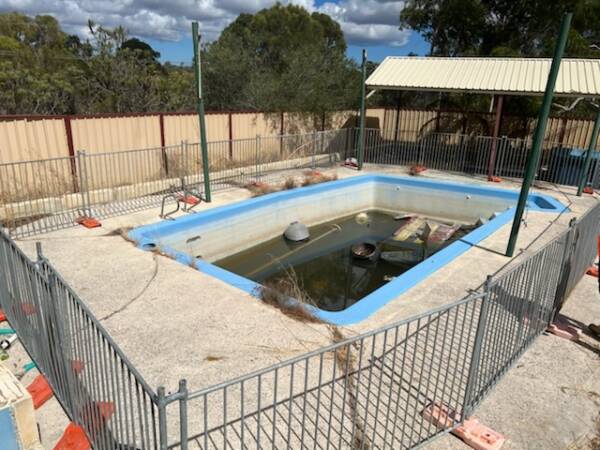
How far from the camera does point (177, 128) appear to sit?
1330cm

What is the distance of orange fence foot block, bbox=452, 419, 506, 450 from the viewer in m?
3.58

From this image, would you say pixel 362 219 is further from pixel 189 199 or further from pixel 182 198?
pixel 182 198

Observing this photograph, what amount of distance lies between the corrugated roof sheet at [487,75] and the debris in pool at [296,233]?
22.6 ft

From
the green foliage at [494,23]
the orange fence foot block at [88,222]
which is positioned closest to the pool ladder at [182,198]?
the orange fence foot block at [88,222]

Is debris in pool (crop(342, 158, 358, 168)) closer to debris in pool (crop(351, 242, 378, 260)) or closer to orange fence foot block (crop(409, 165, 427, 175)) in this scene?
orange fence foot block (crop(409, 165, 427, 175))

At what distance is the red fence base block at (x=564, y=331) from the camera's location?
17.4 ft

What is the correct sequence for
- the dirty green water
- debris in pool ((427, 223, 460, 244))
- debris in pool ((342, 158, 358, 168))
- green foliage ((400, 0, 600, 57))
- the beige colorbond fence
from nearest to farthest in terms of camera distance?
the dirty green water < the beige colorbond fence < debris in pool ((427, 223, 460, 244)) < debris in pool ((342, 158, 358, 168)) < green foliage ((400, 0, 600, 57))

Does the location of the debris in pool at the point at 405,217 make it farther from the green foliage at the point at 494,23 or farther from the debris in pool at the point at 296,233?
the green foliage at the point at 494,23

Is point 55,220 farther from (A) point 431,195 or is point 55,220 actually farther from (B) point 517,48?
(B) point 517,48

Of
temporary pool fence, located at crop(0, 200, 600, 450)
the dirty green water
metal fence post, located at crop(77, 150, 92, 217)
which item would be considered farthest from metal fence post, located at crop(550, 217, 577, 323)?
metal fence post, located at crop(77, 150, 92, 217)

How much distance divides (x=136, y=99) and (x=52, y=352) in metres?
16.6

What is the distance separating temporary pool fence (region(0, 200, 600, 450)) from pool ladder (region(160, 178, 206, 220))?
16.1 feet

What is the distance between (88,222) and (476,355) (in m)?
7.49

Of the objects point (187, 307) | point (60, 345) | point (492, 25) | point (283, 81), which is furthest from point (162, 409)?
point (492, 25)
